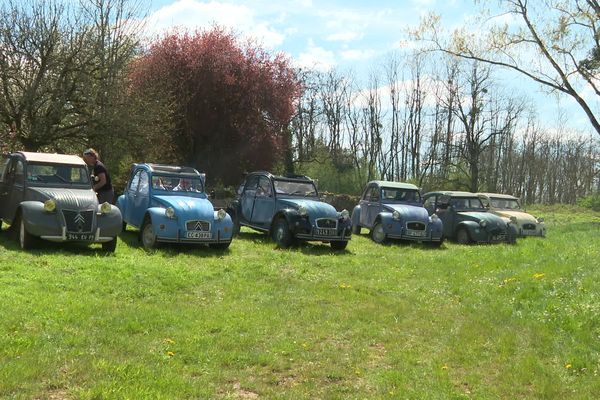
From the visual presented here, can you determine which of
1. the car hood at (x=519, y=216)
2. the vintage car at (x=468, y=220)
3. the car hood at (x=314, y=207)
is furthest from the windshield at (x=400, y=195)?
the car hood at (x=314, y=207)

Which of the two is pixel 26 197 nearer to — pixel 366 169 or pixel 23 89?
pixel 23 89

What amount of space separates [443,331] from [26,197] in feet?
25.6

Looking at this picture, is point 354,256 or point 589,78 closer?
point 354,256

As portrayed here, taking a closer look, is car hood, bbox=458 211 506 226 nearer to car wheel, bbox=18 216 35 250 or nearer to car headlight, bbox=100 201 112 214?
car headlight, bbox=100 201 112 214

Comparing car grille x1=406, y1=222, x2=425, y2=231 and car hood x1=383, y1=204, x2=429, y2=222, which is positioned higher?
car hood x1=383, y1=204, x2=429, y2=222

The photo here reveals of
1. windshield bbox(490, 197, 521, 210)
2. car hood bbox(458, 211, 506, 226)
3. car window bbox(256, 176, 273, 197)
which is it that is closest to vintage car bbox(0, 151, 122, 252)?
car window bbox(256, 176, 273, 197)

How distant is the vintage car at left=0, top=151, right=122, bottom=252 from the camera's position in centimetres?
942

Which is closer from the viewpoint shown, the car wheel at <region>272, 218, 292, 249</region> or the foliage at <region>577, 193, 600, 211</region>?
the car wheel at <region>272, 218, 292, 249</region>

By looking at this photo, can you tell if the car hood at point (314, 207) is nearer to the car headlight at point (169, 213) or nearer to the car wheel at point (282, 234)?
the car wheel at point (282, 234)

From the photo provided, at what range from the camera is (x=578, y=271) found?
854 cm

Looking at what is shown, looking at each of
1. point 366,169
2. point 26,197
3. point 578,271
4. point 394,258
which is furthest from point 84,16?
point 366,169

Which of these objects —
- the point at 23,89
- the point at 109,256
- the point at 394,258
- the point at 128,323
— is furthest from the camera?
the point at 23,89

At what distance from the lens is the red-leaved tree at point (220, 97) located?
2009 centimetres

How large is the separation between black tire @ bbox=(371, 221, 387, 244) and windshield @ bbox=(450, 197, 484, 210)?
308cm
